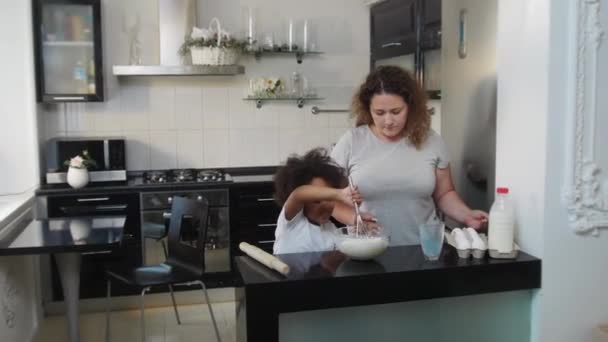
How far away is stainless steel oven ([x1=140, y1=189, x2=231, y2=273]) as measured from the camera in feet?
13.9

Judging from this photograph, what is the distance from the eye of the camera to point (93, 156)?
436 cm

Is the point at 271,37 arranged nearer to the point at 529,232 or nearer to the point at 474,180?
the point at 474,180

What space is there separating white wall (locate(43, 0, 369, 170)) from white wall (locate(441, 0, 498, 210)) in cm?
145

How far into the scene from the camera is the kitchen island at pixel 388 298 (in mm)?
1649

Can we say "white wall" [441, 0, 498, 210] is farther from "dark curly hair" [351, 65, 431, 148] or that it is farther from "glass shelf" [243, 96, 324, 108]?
"glass shelf" [243, 96, 324, 108]

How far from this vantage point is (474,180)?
350cm

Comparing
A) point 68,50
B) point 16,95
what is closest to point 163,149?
point 68,50

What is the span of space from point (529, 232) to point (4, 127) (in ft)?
11.4

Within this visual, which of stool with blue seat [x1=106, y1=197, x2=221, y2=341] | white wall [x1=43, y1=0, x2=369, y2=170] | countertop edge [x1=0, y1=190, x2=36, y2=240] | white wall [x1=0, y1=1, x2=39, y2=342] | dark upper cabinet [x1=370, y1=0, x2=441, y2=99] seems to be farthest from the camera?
white wall [x1=43, y1=0, x2=369, y2=170]

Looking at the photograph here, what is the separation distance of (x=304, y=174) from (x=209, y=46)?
→ 2472mm

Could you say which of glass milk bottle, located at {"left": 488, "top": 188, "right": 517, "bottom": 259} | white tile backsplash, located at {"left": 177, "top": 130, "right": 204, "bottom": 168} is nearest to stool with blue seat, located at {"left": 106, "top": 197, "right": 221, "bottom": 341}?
white tile backsplash, located at {"left": 177, "top": 130, "right": 204, "bottom": 168}

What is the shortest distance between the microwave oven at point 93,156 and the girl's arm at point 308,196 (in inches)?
102

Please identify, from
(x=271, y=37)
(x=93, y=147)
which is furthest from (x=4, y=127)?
(x=271, y=37)

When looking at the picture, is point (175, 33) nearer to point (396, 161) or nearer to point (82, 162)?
point (82, 162)
